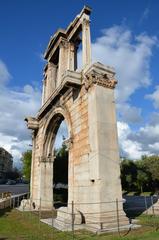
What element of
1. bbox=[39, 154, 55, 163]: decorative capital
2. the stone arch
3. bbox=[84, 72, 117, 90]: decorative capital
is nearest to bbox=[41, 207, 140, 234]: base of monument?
bbox=[84, 72, 117, 90]: decorative capital

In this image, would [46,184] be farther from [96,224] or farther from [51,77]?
[96,224]

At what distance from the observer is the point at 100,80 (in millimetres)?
10078

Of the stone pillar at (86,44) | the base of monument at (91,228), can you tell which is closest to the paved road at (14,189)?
the base of monument at (91,228)

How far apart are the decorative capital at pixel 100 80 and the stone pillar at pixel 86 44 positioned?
1.52 metres

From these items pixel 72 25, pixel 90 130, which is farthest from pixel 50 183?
pixel 72 25

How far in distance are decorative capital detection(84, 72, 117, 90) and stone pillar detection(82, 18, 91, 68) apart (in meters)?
1.52

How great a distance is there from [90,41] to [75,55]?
2.69 meters

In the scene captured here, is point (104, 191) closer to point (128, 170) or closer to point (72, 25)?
point (72, 25)

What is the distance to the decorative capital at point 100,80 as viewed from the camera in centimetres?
1001

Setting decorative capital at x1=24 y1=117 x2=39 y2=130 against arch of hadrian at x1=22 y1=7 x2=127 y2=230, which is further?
decorative capital at x1=24 y1=117 x2=39 y2=130

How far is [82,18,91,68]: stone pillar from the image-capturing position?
11.8m

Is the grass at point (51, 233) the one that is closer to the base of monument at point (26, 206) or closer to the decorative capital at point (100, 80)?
the base of monument at point (26, 206)

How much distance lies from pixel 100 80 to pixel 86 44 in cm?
306

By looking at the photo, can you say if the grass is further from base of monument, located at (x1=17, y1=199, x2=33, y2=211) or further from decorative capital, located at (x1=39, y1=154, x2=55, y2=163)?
decorative capital, located at (x1=39, y1=154, x2=55, y2=163)
